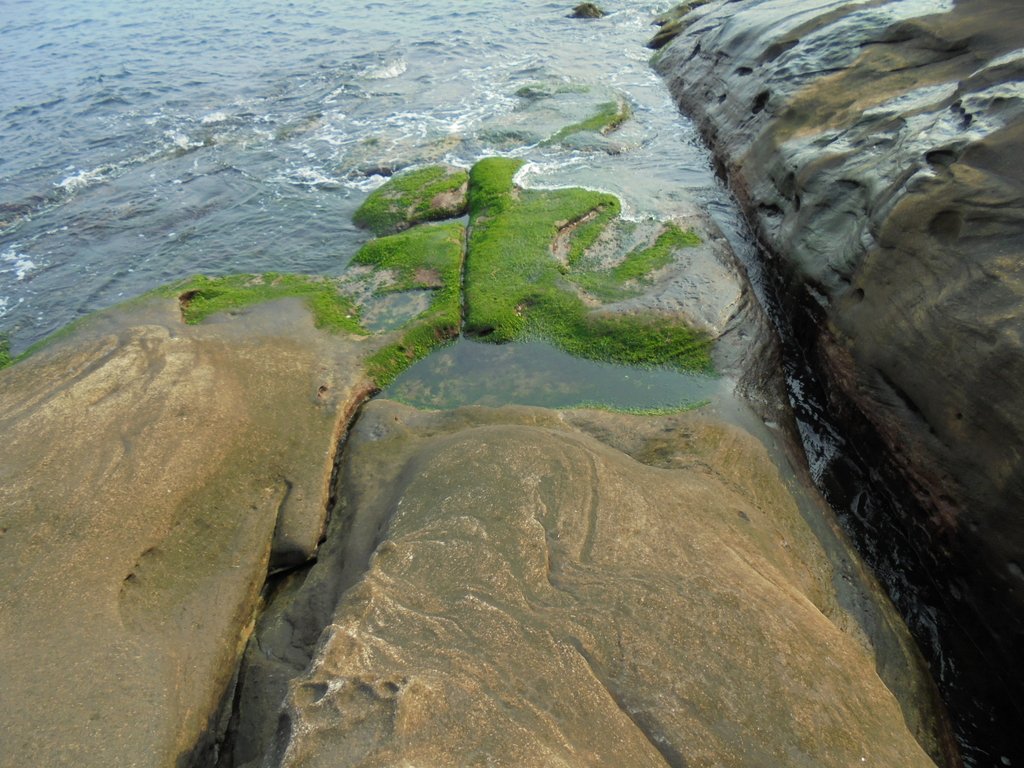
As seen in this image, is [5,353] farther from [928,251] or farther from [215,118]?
[928,251]

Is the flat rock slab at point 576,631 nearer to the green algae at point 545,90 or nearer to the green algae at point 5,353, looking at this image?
the green algae at point 5,353

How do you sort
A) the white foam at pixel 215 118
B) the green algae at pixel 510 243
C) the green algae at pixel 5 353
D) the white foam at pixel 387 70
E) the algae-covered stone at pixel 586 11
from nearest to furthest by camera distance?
the green algae at pixel 5 353
the green algae at pixel 510 243
the white foam at pixel 215 118
the white foam at pixel 387 70
the algae-covered stone at pixel 586 11

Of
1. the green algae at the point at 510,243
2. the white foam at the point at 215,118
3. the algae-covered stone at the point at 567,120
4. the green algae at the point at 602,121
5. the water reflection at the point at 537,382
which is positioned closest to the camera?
Result: the water reflection at the point at 537,382

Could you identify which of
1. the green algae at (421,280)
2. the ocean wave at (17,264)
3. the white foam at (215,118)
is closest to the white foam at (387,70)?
the white foam at (215,118)

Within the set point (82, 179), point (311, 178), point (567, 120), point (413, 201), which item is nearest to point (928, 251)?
point (413, 201)

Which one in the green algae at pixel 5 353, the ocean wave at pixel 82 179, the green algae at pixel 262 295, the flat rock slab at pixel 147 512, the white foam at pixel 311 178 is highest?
the flat rock slab at pixel 147 512
